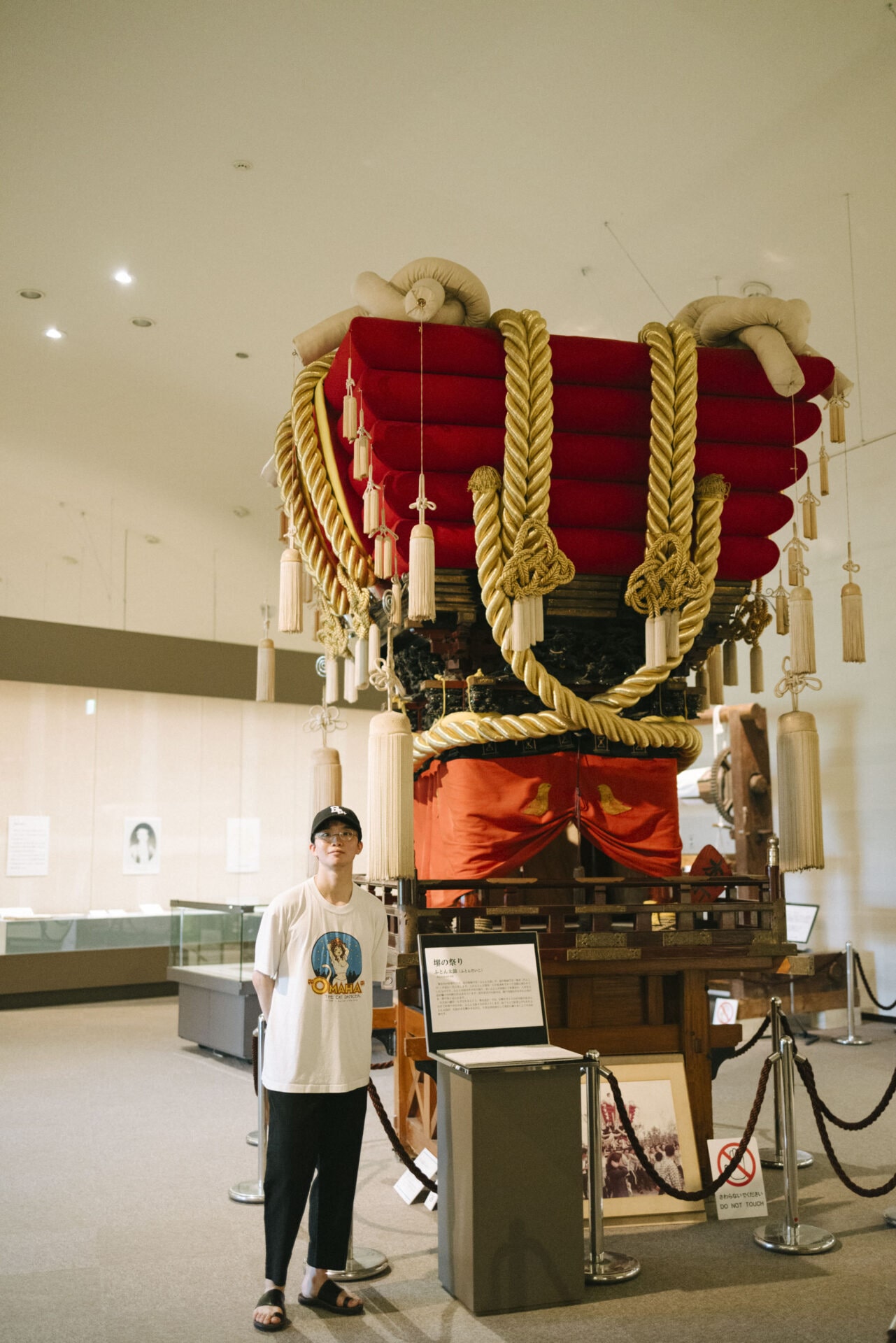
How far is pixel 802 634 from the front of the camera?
13.4 feet

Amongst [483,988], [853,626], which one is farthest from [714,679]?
[483,988]

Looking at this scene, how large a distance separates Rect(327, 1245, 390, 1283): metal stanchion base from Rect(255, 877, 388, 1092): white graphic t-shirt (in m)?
0.61

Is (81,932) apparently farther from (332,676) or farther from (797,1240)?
(797,1240)

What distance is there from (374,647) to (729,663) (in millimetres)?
1536

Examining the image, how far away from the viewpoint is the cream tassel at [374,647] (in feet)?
14.9

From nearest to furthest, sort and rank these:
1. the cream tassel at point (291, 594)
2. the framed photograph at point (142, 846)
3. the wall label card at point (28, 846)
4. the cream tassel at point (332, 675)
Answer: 1. the cream tassel at point (291, 594)
2. the cream tassel at point (332, 675)
3. the wall label card at point (28, 846)
4. the framed photograph at point (142, 846)

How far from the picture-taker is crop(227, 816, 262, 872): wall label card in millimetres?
10805

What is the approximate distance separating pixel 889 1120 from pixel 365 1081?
3.07m

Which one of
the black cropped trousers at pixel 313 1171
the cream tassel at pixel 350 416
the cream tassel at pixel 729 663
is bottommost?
the black cropped trousers at pixel 313 1171

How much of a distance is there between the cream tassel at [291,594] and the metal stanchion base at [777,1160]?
2670 millimetres

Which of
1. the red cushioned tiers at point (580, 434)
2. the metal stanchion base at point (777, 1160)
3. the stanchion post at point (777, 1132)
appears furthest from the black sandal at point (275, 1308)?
the red cushioned tiers at point (580, 434)

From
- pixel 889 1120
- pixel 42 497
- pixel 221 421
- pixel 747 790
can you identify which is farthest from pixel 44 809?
pixel 889 1120

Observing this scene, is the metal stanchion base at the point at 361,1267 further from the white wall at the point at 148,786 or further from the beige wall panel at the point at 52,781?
the beige wall panel at the point at 52,781

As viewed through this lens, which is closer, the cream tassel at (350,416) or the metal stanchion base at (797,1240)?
the metal stanchion base at (797,1240)
